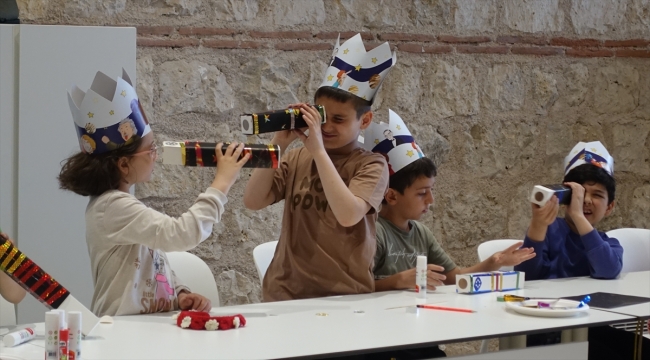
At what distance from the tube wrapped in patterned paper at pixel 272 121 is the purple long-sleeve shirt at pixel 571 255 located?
3.62 feet

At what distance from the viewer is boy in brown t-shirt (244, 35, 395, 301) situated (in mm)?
2721

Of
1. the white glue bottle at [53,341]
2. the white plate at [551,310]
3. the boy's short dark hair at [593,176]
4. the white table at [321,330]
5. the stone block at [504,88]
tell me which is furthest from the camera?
the stone block at [504,88]

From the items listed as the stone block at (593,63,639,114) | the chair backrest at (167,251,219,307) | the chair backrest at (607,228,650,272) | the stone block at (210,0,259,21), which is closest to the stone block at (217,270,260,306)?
the chair backrest at (167,251,219,307)

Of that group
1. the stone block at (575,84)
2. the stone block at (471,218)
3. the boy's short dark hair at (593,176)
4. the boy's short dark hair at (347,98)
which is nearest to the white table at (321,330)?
the boy's short dark hair at (347,98)

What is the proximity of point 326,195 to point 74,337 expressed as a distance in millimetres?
988

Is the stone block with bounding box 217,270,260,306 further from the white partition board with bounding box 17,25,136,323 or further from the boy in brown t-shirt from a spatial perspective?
the boy in brown t-shirt

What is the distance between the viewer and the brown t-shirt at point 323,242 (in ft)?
8.93

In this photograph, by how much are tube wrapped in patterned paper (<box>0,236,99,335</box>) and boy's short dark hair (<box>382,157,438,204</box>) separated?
1.34 m

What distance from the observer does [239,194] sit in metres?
3.71

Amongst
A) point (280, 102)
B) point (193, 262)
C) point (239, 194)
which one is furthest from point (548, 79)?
point (193, 262)

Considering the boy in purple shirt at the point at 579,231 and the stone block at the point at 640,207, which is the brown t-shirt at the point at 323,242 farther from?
the stone block at the point at 640,207

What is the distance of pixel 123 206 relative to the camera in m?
2.32

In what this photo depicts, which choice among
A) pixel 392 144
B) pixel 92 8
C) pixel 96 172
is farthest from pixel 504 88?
pixel 96 172

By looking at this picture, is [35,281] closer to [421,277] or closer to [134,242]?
[134,242]
